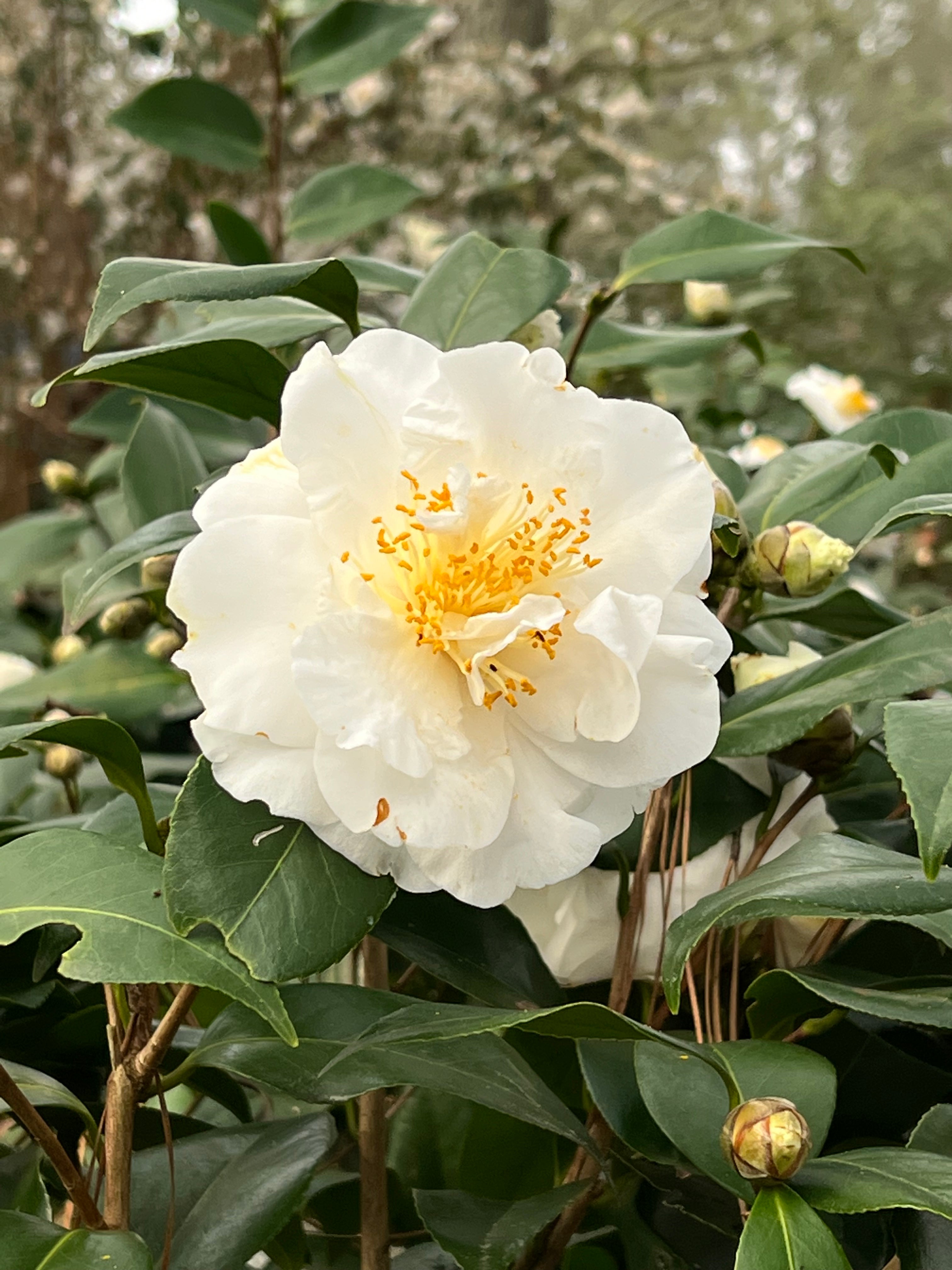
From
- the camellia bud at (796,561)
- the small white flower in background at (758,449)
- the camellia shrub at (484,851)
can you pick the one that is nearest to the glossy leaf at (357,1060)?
the camellia shrub at (484,851)

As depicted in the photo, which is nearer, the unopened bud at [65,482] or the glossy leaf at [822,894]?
the glossy leaf at [822,894]

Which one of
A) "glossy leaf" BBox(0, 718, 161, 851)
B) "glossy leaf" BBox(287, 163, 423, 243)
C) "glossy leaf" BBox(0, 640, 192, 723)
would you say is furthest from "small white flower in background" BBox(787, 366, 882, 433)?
"glossy leaf" BBox(0, 718, 161, 851)

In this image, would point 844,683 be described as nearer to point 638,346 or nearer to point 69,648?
point 638,346

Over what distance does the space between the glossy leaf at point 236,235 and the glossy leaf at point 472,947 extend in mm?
477

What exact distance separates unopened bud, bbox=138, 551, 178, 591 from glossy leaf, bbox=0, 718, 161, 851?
0.13 m

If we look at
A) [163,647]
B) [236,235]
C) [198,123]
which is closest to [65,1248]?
[163,647]

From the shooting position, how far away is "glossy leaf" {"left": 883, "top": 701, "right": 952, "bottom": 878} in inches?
11.7

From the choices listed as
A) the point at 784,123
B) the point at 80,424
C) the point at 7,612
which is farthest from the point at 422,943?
the point at 784,123

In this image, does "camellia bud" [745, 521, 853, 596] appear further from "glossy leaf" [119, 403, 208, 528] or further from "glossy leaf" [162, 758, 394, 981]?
"glossy leaf" [119, 403, 208, 528]

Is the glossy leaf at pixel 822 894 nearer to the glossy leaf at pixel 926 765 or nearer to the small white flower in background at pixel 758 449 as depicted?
the glossy leaf at pixel 926 765

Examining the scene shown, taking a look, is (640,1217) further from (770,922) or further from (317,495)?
(317,495)

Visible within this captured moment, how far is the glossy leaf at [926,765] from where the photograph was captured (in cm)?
30

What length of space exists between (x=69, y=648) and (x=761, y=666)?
0.70 metres

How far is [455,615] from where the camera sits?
0.40 m
